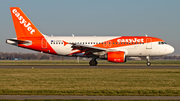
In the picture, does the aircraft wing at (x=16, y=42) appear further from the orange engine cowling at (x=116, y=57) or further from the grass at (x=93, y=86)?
the grass at (x=93, y=86)

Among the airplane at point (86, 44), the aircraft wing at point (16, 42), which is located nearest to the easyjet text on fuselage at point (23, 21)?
the airplane at point (86, 44)

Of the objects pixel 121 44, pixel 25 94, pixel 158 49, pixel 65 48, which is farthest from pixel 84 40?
pixel 25 94

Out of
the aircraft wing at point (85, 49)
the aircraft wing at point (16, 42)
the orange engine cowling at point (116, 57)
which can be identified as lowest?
the orange engine cowling at point (116, 57)

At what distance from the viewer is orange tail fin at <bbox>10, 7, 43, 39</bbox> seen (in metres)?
40.0

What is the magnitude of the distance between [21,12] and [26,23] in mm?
1957

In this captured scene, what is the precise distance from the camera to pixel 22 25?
40.1m

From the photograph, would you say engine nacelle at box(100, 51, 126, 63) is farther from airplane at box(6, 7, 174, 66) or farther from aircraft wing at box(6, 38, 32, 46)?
aircraft wing at box(6, 38, 32, 46)

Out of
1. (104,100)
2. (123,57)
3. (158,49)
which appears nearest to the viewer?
(104,100)

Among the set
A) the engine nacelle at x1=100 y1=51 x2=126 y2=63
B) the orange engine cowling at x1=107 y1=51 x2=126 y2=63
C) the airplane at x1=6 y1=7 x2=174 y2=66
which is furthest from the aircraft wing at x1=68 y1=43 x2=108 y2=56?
the orange engine cowling at x1=107 y1=51 x2=126 y2=63

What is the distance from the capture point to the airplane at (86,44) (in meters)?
37.8

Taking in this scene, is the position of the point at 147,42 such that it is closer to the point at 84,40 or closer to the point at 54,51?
the point at 84,40

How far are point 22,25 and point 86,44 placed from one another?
1054cm

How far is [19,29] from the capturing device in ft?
131

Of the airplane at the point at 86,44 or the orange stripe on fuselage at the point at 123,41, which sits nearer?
the airplane at the point at 86,44
